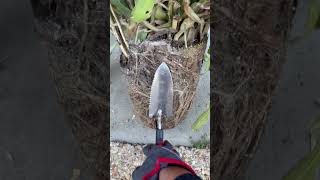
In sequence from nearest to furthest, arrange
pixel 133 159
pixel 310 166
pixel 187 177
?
pixel 310 166, pixel 187 177, pixel 133 159

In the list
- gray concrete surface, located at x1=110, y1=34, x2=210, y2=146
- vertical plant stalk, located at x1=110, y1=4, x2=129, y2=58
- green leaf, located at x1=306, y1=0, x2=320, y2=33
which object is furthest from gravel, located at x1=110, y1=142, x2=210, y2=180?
green leaf, located at x1=306, y1=0, x2=320, y2=33

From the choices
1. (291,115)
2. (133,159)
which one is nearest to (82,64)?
(133,159)

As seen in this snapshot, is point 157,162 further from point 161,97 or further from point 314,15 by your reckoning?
point 314,15

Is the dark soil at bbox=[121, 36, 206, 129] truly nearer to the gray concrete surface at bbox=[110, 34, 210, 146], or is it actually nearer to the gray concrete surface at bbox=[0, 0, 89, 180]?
the gray concrete surface at bbox=[110, 34, 210, 146]

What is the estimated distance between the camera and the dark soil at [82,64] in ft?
2.51

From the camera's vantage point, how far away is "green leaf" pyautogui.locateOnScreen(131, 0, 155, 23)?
70 cm

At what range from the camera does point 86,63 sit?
31.3 inches

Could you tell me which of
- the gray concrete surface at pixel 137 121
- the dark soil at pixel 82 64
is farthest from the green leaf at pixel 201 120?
the dark soil at pixel 82 64

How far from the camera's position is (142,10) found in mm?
710

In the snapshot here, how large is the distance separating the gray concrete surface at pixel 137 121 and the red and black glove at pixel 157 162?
3 centimetres

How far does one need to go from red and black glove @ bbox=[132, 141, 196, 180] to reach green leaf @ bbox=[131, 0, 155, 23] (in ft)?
0.69

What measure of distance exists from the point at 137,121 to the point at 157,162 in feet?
0.37

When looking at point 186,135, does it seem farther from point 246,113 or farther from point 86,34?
point 86,34

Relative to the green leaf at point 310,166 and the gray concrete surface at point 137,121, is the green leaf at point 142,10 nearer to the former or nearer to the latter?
the gray concrete surface at point 137,121
